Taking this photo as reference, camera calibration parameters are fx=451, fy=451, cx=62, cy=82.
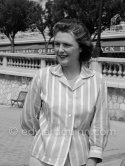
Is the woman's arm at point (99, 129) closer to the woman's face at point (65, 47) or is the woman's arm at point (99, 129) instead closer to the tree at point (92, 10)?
the woman's face at point (65, 47)

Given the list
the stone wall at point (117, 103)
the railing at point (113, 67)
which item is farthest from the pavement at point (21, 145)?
the railing at point (113, 67)

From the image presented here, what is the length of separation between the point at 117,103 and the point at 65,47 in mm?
10963

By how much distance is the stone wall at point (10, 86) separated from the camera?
1791 centimetres

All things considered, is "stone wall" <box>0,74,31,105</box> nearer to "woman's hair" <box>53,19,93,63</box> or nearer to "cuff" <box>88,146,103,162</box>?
"woman's hair" <box>53,19,93,63</box>

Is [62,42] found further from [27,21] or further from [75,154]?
[27,21]

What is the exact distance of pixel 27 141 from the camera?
9.51 m

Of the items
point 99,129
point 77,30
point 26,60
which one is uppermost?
point 77,30

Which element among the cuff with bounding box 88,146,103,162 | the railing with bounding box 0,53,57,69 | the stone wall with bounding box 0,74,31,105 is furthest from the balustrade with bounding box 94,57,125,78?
the cuff with bounding box 88,146,103,162

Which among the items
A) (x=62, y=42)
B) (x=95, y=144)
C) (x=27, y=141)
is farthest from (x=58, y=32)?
(x=27, y=141)

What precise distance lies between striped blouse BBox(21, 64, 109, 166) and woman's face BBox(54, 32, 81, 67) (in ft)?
0.28

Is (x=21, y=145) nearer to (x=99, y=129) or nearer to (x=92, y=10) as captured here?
(x=99, y=129)

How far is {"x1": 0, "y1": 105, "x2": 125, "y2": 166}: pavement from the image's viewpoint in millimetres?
7429

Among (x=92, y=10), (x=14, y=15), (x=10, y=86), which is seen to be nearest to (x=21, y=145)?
(x=10, y=86)

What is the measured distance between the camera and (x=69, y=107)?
279 centimetres
